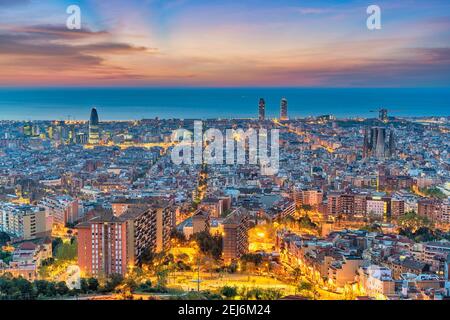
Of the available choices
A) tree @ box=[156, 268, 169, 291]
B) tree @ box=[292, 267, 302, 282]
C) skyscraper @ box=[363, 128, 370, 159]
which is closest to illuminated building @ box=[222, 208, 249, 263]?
tree @ box=[292, 267, 302, 282]

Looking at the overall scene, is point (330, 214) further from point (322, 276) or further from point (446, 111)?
point (322, 276)

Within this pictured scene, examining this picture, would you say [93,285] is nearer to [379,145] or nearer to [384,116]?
[384,116]

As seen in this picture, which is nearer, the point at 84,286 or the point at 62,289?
the point at 62,289

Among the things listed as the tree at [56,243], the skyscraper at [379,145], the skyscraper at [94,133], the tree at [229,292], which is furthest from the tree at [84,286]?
the skyscraper at [379,145]

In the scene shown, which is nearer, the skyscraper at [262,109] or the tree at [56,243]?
the tree at [56,243]

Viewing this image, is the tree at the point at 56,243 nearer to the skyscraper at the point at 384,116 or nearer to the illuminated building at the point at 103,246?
the illuminated building at the point at 103,246

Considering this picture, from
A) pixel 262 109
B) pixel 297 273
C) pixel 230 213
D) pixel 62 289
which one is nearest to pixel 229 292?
pixel 62 289

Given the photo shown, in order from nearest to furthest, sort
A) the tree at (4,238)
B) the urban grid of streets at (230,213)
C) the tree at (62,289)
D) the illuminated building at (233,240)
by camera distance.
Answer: the tree at (62,289), the urban grid of streets at (230,213), the illuminated building at (233,240), the tree at (4,238)

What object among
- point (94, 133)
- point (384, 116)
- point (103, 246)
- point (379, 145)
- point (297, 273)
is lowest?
point (297, 273)

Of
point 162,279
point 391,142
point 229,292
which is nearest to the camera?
point 229,292

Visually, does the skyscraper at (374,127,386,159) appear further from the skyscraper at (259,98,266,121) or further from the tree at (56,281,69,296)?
the tree at (56,281,69,296)
